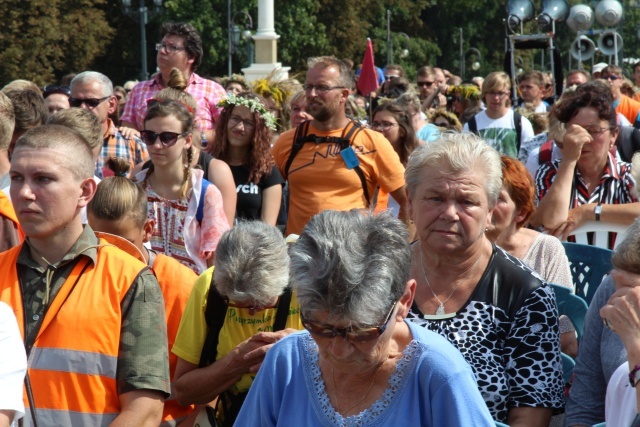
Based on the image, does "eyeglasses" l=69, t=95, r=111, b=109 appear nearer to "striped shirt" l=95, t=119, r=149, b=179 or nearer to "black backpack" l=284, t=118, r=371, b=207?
"striped shirt" l=95, t=119, r=149, b=179

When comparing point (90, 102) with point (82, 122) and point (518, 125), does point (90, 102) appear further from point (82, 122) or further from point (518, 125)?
point (518, 125)

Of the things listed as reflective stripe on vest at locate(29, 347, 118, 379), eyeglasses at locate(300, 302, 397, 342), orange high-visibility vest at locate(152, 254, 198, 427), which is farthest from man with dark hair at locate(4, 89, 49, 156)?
eyeglasses at locate(300, 302, 397, 342)

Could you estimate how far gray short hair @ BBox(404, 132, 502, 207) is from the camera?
366 cm

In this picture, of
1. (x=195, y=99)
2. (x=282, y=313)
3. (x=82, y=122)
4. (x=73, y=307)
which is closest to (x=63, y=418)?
(x=73, y=307)

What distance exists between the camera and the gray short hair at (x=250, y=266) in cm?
389

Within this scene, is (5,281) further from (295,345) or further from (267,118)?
(267,118)

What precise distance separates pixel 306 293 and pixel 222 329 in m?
1.51

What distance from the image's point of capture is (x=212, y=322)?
4043mm

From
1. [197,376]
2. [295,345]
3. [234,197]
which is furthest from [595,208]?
[295,345]

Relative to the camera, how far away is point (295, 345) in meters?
2.89

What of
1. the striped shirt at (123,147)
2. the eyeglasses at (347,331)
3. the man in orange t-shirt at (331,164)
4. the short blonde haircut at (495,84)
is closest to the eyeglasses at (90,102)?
the striped shirt at (123,147)

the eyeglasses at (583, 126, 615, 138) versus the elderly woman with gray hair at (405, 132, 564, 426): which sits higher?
the eyeglasses at (583, 126, 615, 138)

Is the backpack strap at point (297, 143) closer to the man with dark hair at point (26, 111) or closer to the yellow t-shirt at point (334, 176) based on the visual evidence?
the yellow t-shirt at point (334, 176)

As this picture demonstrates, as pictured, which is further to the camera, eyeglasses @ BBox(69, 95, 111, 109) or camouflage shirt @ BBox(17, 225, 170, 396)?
eyeglasses @ BBox(69, 95, 111, 109)
